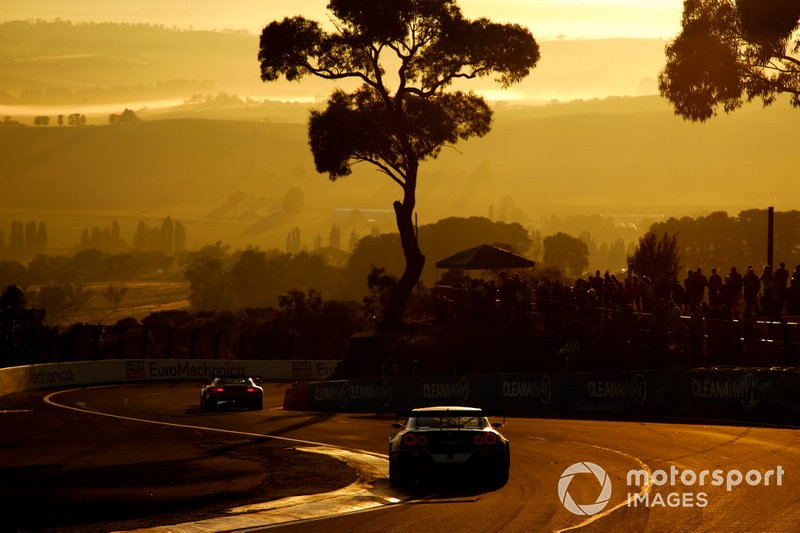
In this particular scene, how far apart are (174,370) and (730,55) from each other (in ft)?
122

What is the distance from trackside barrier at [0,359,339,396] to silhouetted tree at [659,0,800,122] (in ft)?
95.8

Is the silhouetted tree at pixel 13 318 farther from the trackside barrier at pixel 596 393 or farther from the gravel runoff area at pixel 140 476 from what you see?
the gravel runoff area at pixel 140 476

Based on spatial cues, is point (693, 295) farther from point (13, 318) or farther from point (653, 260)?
point (13, 318)

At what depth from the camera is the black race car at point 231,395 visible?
40125mm

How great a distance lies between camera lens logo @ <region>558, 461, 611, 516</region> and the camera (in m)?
16.2

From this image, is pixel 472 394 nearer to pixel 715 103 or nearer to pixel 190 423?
pixel 190 423

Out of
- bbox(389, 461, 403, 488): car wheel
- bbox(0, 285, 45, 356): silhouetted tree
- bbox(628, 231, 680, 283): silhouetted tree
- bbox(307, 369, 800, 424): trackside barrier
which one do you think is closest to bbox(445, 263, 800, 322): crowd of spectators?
bbox(307, 369, 800, 424): trackside barrier

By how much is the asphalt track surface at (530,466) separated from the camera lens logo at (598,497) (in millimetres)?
88

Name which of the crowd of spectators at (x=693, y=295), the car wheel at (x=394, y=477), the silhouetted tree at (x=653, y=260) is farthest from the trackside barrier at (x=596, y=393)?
the silhouetted tree at (x=653, y=260)

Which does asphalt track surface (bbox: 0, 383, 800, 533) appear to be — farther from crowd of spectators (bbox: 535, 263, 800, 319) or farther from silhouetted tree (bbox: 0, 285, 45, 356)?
silhouetted tree (bbox: 0, 285, 45, 356)

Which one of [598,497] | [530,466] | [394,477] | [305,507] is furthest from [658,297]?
[305,507]

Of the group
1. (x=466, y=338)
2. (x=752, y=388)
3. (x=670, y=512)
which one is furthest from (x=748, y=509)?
(x=466, y=338)

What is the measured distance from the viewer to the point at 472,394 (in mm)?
38031

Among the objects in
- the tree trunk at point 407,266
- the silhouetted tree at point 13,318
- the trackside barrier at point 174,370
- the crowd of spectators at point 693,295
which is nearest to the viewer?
the crowd of spectators at point 693,295
